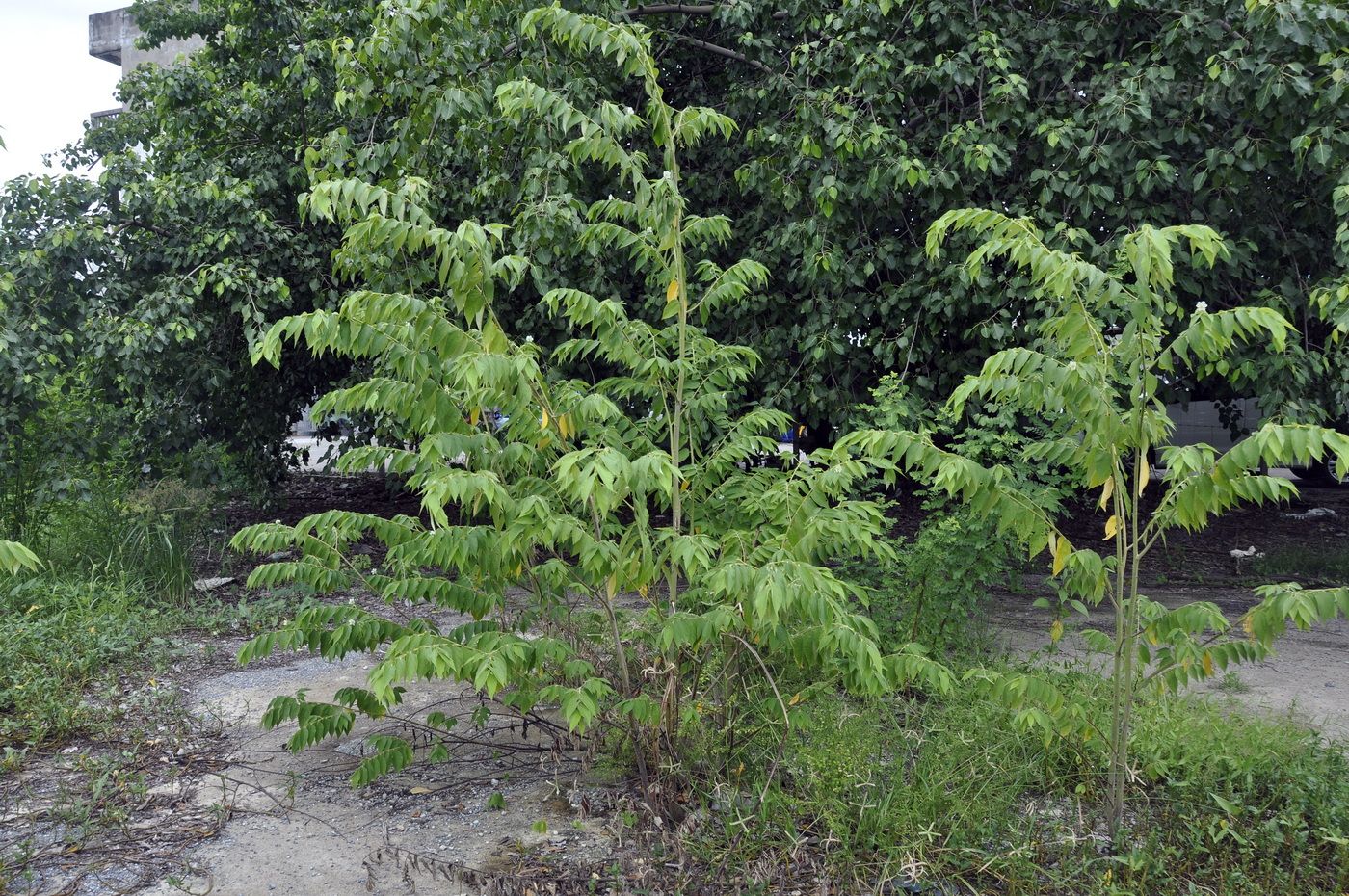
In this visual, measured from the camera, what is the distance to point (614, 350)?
4641 millimetres

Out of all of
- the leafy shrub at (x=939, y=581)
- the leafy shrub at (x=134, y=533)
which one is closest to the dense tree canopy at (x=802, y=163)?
the leafy shrub at (x=134, y=533)

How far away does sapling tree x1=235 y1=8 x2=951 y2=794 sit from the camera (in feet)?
12.8

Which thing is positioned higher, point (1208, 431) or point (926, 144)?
point (926, 144)

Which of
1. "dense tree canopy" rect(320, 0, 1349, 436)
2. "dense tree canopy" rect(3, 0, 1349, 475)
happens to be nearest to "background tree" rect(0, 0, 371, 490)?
"dense tree canopy" rect(3, 0, 1349, 475)

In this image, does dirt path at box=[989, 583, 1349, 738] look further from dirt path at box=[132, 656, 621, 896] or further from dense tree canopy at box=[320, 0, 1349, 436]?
dirt path at box=[132, 656, 621, 896]

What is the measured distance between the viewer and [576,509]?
4.49m

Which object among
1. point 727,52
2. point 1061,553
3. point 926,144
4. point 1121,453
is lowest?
point 1061,553

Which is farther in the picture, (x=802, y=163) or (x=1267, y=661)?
(x=802, y=163)

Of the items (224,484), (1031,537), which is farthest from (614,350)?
(224,484)

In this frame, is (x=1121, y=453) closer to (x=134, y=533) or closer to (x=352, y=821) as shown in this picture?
(x=352, y=821)

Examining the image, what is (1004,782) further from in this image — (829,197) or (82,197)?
(82,197)

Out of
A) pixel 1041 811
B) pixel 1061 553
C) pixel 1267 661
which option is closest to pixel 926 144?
pixel 1267 661

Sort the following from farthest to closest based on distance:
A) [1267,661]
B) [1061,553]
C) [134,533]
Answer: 1. [134,533]
2. [1267,661]
3. [1061,553]

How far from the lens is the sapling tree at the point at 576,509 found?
3908mm
